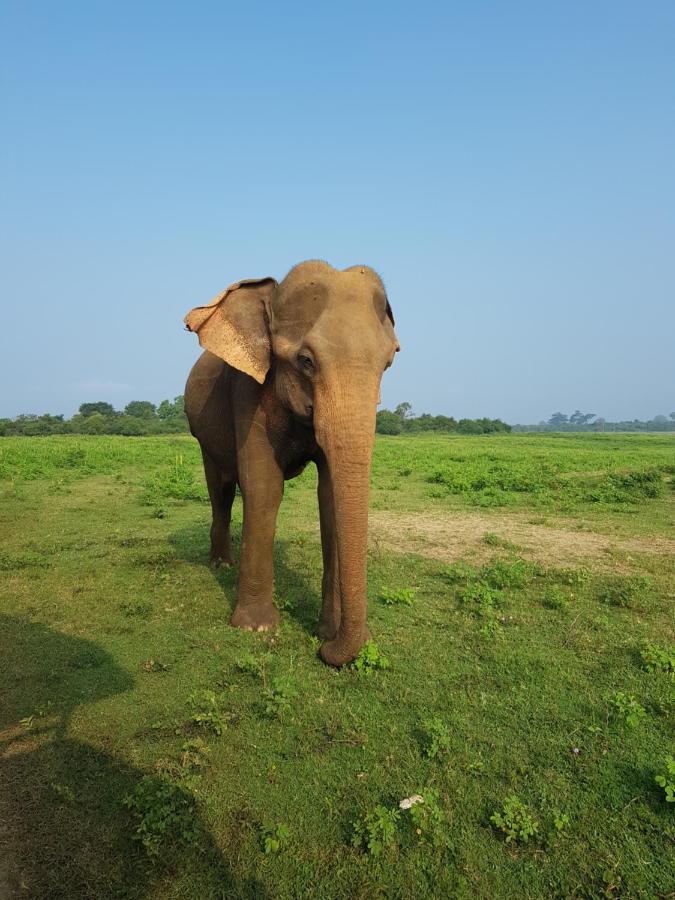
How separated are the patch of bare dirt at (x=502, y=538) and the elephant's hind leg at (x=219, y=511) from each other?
255cm

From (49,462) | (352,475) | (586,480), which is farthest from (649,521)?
(49,462)

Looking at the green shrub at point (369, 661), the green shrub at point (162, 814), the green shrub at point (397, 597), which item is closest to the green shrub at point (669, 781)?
the green shrub at point (369, 661)

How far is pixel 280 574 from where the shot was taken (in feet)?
24.7

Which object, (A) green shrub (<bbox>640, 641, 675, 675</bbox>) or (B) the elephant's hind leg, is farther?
(B) the elephant's hind leg

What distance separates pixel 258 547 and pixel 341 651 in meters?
1.42

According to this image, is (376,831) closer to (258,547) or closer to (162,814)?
(162,814)

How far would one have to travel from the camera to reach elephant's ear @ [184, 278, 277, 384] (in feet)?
17.3

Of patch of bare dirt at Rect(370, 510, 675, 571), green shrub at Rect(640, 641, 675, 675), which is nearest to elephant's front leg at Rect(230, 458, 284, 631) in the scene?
green shrub at Rect(640, 641, 675, 675)

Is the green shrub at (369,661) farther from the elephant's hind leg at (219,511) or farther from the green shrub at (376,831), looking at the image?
the elephant's hind leg at (219,511)

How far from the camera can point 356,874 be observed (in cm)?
270

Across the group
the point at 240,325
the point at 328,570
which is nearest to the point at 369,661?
the point at 328,570

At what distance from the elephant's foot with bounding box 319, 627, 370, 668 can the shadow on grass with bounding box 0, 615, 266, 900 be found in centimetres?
159

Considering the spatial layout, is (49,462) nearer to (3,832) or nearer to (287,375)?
(287,375)

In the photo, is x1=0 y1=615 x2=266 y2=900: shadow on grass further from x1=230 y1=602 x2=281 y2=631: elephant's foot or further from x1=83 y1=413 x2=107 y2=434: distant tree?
x1=83 y1=413 x2=107 y2=434: distant tree
